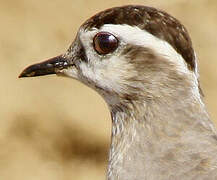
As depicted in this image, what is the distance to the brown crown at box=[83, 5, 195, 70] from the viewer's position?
376 centimetres

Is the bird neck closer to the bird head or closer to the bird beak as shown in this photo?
the bird head

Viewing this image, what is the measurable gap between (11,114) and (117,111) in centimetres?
286

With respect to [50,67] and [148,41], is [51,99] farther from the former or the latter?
[148,41]

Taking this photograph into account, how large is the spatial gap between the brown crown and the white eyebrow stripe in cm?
2

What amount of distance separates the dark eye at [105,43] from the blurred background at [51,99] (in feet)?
8.89

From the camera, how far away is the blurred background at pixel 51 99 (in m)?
6.50

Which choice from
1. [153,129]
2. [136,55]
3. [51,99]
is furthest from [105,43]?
[51,99]

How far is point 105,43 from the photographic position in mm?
3777

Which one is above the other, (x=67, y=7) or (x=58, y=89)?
(x=67, y=7)

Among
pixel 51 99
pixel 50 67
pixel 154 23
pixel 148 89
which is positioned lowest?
pixel 51 99

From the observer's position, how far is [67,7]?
24.8 ft

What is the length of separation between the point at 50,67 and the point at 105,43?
0.47 meters

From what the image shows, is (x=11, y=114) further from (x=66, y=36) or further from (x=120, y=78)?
(x=120, y=78)

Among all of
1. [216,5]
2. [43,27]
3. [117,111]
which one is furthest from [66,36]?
[117,111]
